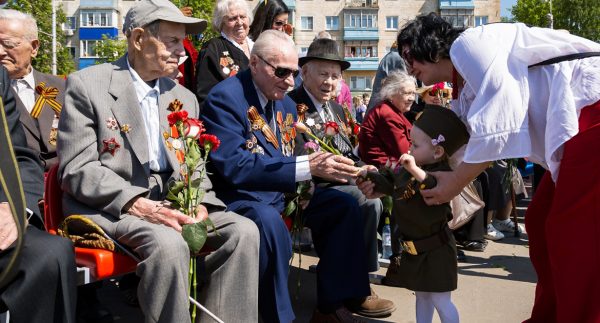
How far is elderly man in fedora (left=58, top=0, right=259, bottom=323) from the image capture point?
2.94 metres

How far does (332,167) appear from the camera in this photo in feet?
12.1

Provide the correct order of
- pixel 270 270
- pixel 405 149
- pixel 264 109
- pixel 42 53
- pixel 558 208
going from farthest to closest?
pixel 42 53 → pixel 405 149 → pixel 264 109 → pixel 270 270 → pixel 558 208

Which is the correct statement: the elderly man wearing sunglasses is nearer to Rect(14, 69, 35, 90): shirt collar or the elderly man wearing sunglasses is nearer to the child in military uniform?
the child in military uniform

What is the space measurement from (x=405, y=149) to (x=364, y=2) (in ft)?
183

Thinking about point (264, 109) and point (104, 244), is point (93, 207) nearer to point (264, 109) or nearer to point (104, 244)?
point (104, 244)

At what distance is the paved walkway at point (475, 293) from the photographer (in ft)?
14.0

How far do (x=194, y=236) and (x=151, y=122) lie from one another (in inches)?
31.7

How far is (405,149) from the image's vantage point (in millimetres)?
5246

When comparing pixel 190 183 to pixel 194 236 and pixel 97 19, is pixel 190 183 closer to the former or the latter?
pixel 194 236

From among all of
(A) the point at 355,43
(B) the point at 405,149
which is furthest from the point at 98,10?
(B) the point at 405,149

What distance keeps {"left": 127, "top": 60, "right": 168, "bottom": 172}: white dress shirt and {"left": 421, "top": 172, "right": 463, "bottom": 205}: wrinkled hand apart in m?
1.43

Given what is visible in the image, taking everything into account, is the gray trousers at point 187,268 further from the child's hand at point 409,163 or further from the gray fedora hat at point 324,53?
the gray fedora hat at point 324,53

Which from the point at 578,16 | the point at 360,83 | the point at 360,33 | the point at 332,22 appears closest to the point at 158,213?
the point at 578,16

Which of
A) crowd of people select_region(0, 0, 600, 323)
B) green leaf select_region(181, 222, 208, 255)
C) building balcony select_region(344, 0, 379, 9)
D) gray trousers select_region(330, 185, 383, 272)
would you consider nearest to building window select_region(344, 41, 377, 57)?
building balcony select_region(344, 0, 379, 9)
